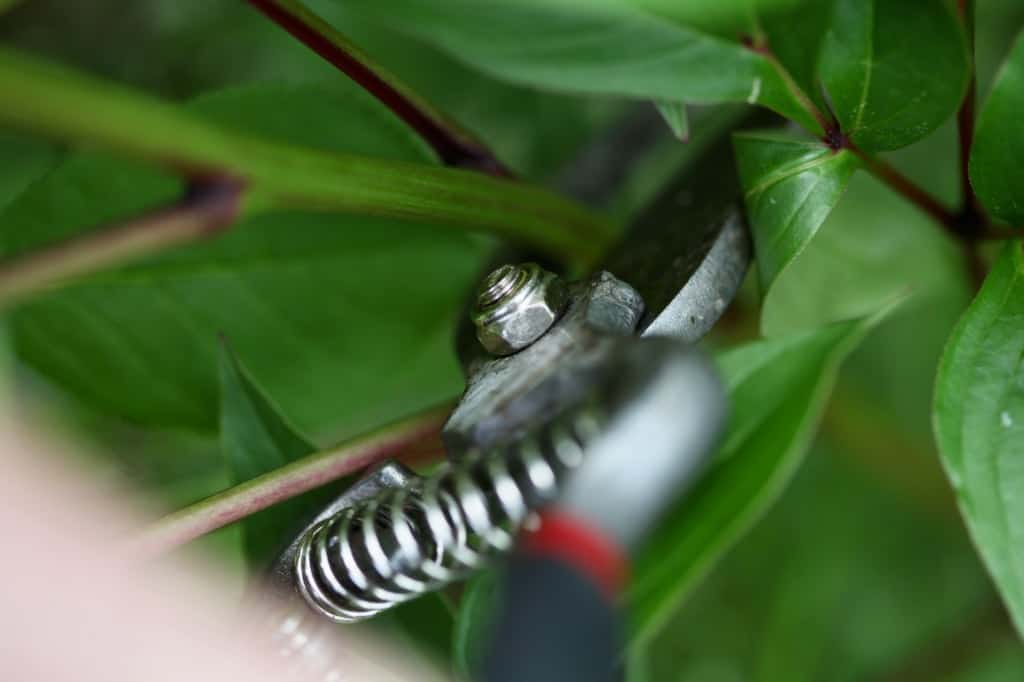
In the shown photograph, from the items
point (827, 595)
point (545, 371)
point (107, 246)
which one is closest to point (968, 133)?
point (545, 371)

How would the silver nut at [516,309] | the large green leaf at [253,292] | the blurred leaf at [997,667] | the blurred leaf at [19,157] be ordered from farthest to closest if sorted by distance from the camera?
the blurred leaf at [997,667] < the blurred leaf at [19,157] < the large green leaf at [253,292] < the silver nut at [516,309]

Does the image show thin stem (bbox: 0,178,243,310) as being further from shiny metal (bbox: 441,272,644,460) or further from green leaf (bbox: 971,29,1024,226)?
green leaf (bbox: 971,29,1024,226)

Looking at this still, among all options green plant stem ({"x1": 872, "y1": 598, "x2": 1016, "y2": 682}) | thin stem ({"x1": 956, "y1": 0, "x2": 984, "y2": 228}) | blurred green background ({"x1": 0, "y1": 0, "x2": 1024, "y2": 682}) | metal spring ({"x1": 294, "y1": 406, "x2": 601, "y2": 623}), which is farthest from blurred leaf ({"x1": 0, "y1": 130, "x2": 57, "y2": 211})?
green plant stem ({"x1": 872, "y1": 598, "x2": 1016, "y2": 682})

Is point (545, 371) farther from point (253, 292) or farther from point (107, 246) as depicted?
point (253, 292)

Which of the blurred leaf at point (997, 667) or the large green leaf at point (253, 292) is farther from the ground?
the large green leaf at point (253, 292)

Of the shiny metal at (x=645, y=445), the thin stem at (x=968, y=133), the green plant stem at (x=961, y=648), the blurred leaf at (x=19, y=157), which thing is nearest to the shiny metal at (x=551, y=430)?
the shiny metal at (x=645, y=445)

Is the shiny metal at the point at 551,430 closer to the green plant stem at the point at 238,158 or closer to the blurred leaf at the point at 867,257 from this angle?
the green plant stem at the point at 238,158

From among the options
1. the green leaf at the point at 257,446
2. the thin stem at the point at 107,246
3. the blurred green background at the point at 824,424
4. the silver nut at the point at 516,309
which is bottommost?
the blurred green background at the point at 824,424
